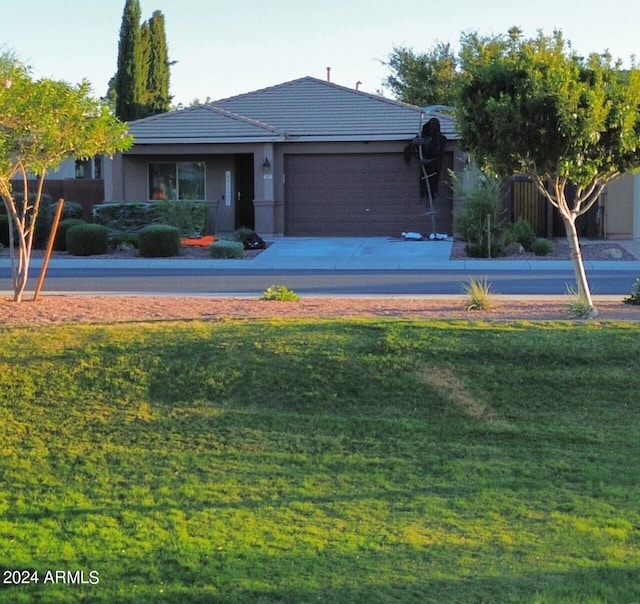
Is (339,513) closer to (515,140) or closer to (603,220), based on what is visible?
(515,140)

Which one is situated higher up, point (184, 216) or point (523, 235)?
point (184, 216)

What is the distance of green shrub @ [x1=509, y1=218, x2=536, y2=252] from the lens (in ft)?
84.7

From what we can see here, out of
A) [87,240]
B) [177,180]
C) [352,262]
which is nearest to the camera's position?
[352,262]

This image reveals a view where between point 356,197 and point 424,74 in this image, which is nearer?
point 356,197

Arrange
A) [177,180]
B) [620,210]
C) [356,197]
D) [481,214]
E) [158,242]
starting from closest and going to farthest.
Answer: [158,242]
[481,214]
[620,210]
[356,197]
[177,180]

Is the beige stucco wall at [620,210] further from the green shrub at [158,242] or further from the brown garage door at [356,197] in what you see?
the green shrub at [158,242]

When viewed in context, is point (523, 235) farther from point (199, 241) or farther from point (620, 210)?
point (199, 241)

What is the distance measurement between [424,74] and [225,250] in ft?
95.2

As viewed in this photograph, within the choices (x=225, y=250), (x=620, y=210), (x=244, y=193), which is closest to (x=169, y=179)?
(x=244, y=193)

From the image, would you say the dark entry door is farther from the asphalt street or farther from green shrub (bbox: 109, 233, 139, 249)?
green shrub (bbox: 109, 233, 139, 249)

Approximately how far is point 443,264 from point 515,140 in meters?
11.9

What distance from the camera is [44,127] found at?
1236 cm

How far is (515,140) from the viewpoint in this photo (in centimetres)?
1132

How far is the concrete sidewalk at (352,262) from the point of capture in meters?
22.8
